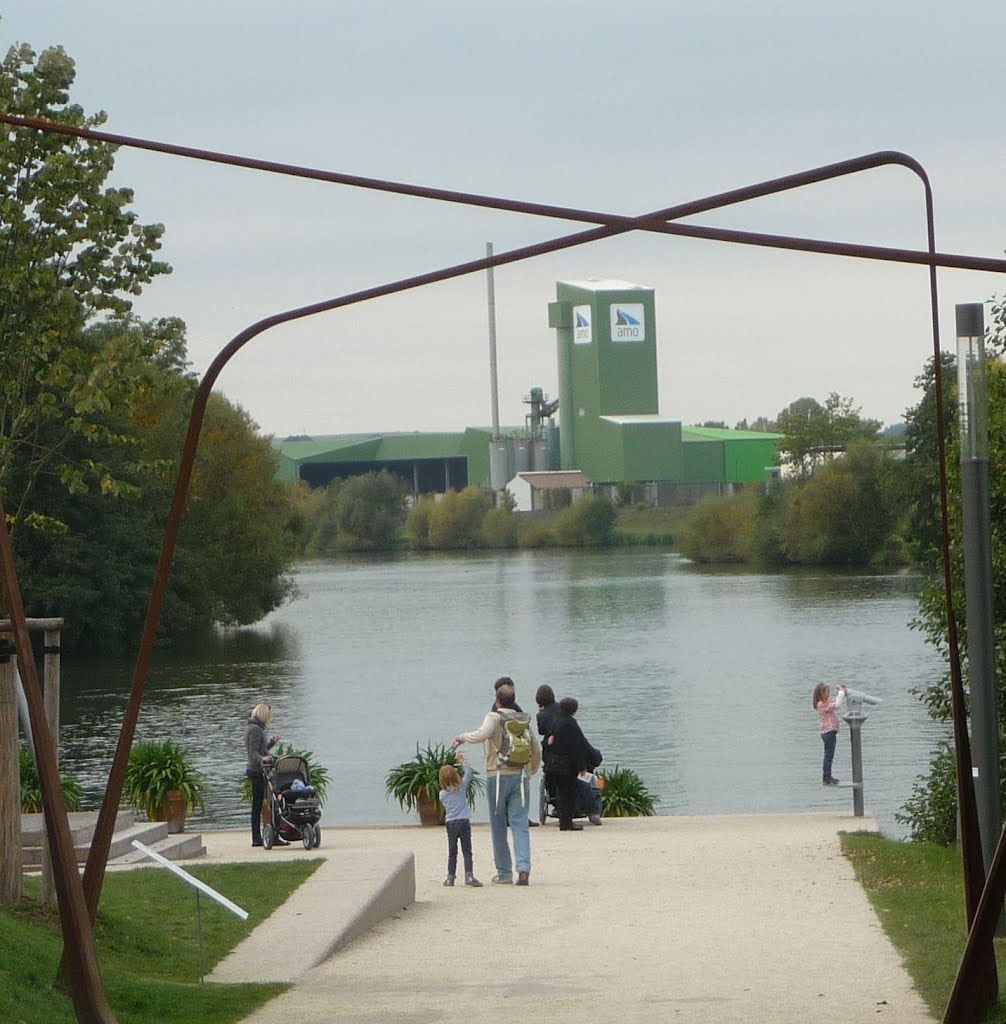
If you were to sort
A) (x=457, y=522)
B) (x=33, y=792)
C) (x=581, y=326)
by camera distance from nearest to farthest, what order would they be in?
(x=33, y=792) < (x=457, y=522) < (x=581, y=326)

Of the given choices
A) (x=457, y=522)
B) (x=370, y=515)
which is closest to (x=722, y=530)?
(x=457, y=522)

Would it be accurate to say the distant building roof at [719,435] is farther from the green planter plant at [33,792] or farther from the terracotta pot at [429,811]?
the green planter plant at [33,792]

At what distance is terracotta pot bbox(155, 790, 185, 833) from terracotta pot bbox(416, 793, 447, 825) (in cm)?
250

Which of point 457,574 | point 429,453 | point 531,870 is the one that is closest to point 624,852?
point 531,870

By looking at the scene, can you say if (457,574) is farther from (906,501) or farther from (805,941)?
(805,941)

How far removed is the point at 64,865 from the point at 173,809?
11.6 m

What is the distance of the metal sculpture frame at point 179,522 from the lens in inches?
231

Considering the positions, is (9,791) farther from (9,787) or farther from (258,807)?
(258,807)

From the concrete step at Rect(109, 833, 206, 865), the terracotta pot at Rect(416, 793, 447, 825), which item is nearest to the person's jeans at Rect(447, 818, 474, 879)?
the concrete step at Rect(109, 833, 206, 865)

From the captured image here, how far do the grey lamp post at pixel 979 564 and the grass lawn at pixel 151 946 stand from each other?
3652 mm

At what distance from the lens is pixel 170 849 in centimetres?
1419

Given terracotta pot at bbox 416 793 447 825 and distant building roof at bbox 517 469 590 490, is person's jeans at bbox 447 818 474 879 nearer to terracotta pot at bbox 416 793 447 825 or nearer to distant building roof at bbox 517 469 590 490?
terracotta pot at bbox 416 793 447 825

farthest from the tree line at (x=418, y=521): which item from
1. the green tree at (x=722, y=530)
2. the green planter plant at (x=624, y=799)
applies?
the green planter plant at (x=624, y=799)

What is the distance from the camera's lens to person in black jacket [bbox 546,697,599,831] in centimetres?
1695
